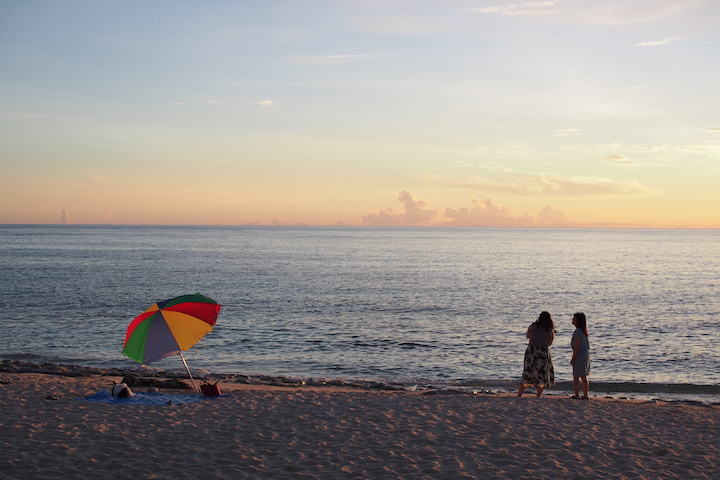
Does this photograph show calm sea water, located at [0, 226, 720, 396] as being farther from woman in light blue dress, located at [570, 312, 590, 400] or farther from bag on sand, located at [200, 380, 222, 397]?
bag on sand, located at [200, 380, 222, 397]

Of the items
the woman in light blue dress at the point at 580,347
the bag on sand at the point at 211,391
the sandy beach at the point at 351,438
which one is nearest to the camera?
the sandy beach at the point at 351,438

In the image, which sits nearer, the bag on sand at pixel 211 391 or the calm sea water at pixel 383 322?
the bag on sand at pixel 211 391

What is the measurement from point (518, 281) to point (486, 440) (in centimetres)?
4532

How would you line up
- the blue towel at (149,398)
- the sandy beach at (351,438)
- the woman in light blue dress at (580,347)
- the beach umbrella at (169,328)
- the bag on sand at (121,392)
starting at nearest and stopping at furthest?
1. the sandy beach at (351,438)
2. the beach umbrella at (169,328)
3. the blue towel at (149,398)
4. the bag on sand at (121,392)
5. the woman in light blue dress at (580,347)

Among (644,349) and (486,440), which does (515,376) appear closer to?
(644,349)

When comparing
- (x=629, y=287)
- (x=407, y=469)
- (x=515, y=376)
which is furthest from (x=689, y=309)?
(x=407, y=469)

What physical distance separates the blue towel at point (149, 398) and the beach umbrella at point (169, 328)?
1.04 meters

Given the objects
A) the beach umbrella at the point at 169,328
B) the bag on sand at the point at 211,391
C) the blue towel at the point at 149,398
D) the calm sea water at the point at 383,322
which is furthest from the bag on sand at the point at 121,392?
the calm sea water at the point at 383,322

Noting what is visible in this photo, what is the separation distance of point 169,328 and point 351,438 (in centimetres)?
465

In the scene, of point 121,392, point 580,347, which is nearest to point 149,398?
point 121,392

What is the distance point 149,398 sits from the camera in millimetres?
11922

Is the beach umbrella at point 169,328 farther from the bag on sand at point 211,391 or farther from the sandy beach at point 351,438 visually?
the bag on sand at point 211,391

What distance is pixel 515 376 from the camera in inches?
717

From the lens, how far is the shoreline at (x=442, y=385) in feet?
51.6
